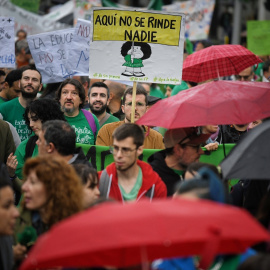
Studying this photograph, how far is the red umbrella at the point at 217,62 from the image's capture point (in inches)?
322

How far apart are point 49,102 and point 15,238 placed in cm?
257

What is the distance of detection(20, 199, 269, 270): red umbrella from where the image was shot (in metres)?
3.22

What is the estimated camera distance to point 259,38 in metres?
12.0

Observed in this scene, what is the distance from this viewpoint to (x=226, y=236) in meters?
3.39

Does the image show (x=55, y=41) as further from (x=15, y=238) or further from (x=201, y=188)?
(x=201, y=188)

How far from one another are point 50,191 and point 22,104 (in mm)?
4208

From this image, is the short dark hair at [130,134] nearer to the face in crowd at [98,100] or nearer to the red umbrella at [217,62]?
the red umbrella at [217,62]

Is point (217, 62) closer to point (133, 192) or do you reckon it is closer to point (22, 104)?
point (22, 104)

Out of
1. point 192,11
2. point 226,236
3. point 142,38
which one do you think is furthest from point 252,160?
point 192,11

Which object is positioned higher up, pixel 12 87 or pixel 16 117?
pixel 12 87

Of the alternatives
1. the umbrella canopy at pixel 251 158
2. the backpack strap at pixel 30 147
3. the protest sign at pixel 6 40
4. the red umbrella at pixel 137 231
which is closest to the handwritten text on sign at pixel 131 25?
the backpack strap at pixel 30 147

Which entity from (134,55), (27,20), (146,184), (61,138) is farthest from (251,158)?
(27,20)

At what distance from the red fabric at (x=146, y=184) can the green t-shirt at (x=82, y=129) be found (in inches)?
80.9

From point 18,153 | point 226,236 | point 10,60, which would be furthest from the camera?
point 10,60
